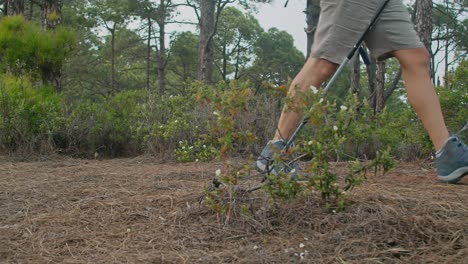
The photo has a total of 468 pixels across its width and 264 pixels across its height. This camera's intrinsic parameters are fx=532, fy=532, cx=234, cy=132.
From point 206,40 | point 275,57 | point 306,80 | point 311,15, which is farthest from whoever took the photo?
point 275,57

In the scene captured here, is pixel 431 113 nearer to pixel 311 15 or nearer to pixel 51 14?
pixel 51 14

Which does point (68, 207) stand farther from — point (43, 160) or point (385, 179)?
point (43, 160)

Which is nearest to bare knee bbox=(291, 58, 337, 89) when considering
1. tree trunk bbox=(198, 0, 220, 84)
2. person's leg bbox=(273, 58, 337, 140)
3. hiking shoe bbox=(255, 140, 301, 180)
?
person's leg bbox=(273, 58, 337, 140)

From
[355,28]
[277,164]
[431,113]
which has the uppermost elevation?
[355,28]

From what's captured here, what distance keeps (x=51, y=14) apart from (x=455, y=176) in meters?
6.88

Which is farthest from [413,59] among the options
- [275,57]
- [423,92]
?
[275,57]

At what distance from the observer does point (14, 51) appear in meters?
6.89

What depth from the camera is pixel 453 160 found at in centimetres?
293

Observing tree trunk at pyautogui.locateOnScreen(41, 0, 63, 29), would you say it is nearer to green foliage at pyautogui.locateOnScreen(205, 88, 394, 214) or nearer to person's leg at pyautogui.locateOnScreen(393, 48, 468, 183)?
person's leg at pyautogui.locateOnScreen(393, 48, 468, 183)

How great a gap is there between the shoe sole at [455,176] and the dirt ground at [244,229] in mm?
71

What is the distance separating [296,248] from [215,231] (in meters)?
0.41

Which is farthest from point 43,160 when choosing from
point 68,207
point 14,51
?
point 68,207

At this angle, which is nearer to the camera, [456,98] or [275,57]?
[456,98]

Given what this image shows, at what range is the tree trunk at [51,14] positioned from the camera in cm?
820
